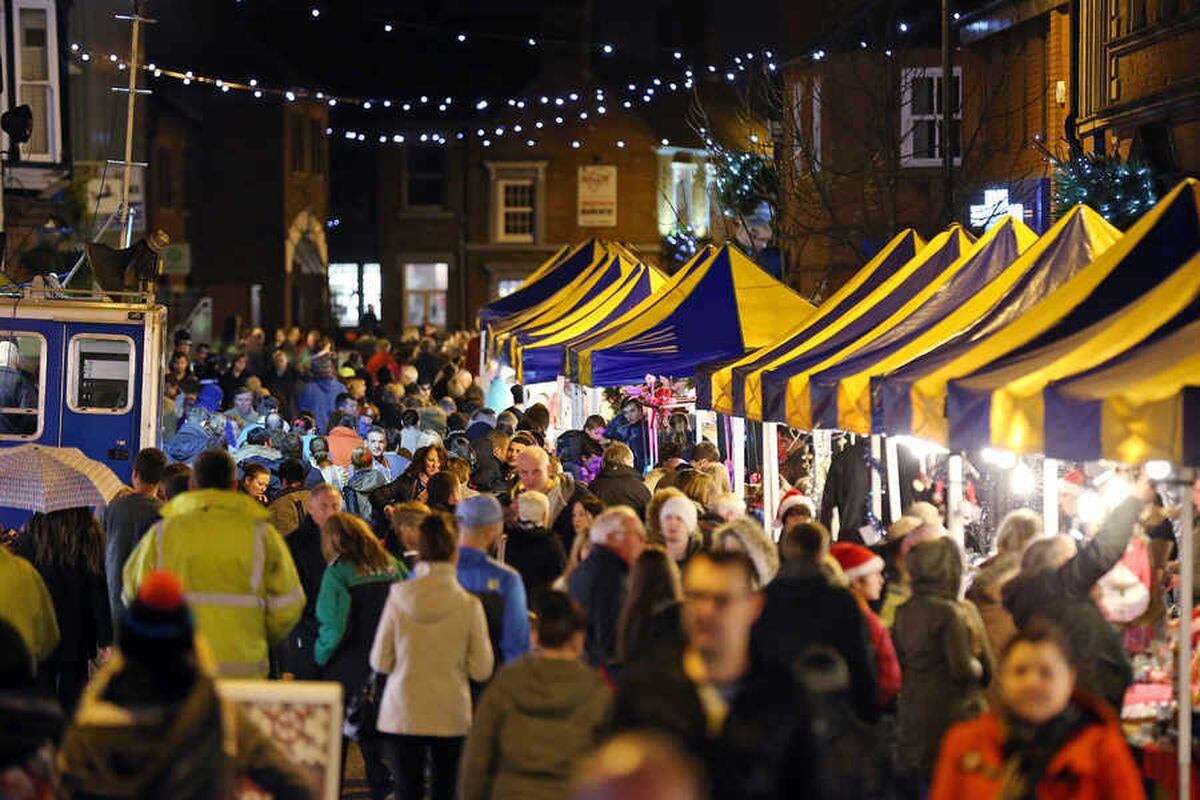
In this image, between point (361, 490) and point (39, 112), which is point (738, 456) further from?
point (39, 112)

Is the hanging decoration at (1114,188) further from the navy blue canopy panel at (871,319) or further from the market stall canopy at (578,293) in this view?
the market stall canopy at (578,293)

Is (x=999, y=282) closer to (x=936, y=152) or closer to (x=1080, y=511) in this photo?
(x=1080, y=511)

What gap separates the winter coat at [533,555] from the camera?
10820mm

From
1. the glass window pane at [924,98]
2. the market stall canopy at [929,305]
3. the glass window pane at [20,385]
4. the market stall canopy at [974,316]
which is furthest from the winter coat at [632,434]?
the glass window pane at [924,98]

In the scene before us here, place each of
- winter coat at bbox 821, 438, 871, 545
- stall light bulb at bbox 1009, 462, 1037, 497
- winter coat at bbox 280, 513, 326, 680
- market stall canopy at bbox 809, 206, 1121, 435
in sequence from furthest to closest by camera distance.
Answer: winter coat at bbox 821, 438, 871, 545
stall light bulb at bbox 1009, 462, 1037, 497
market stall canopy at bbox 809, 206, 1121, 435
winter coat at bbox 280, 513, 326, 680

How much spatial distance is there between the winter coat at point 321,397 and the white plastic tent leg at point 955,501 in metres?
12.9

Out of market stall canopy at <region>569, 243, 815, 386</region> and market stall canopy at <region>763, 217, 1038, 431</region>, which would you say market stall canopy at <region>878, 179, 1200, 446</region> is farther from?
market stall canopy at <region>569, 243, 815, 386</region>

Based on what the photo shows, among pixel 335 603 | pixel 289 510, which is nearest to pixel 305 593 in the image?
pixel 335 603

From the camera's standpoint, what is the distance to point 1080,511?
37.0 feet

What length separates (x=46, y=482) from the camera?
1091cm

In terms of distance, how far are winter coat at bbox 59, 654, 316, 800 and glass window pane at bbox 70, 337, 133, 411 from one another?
11.3m

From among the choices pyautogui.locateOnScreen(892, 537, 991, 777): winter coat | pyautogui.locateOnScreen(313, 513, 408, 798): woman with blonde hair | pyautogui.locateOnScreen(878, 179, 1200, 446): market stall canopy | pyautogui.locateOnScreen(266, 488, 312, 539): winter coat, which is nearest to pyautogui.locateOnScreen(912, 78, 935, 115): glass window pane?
pyautogui.locateOnScreen(266, 488, 312, 539): winter coat

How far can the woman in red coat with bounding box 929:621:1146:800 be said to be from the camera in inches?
234

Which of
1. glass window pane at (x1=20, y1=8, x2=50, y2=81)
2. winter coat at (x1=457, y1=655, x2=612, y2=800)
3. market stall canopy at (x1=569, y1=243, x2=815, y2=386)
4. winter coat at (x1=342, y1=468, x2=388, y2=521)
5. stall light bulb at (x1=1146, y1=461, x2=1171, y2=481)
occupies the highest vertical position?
glass window pane at (x1=20, y1=8, x2=50, y2=81)
